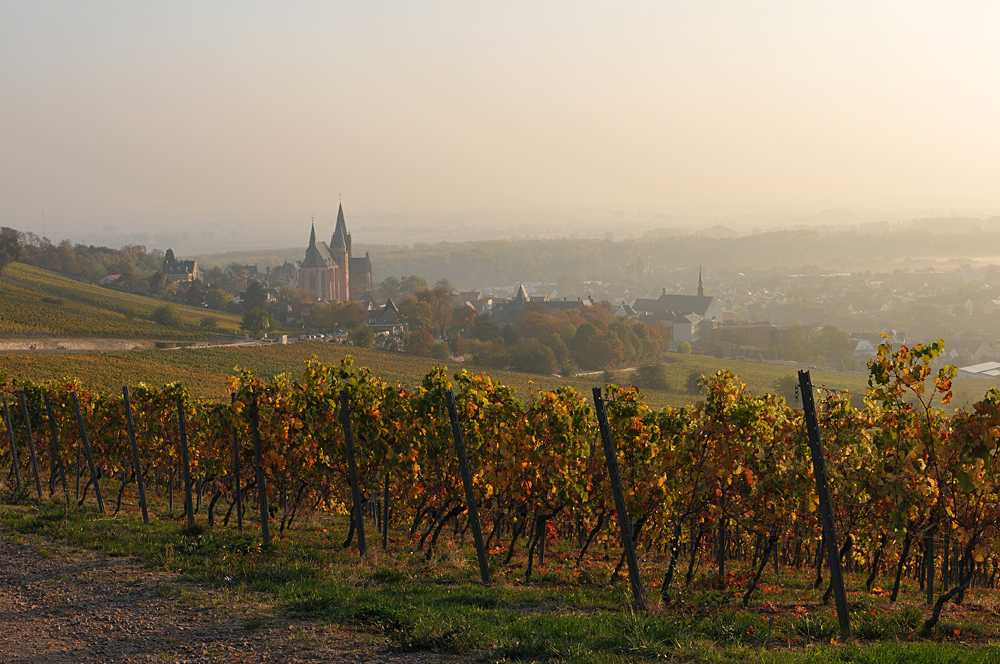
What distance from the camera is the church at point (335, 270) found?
171 meters

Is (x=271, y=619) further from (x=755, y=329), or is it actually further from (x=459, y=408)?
(x=755, y=329)

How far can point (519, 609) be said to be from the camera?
300 inches

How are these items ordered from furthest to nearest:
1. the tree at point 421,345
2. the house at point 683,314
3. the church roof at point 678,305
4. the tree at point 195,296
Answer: the church roof at point 678,305 < the house at point 683,314 < the tree at point 195,296 < the tree at point 421,345

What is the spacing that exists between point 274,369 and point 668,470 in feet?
197

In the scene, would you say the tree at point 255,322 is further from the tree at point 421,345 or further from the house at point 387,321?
the house at point 387,321

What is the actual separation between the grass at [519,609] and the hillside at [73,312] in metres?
66.7

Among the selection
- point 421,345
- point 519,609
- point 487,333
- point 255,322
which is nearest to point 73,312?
point 255,322

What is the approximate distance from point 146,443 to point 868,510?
622 inches

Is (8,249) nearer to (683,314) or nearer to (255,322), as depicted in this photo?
(255,322)

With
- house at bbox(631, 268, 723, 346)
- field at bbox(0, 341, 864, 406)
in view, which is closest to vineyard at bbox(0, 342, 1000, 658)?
field at bbox(0, 341, 864, 406)

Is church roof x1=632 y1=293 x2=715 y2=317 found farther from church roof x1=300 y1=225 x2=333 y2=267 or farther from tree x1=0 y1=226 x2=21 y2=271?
tree x1=0 y1=226 x2=21 y2=271

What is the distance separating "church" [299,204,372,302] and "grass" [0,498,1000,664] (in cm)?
15524

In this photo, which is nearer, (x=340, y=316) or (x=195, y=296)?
(x=340, y=316)

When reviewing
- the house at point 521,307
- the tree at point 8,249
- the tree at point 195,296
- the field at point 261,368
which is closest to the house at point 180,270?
the tree at point 195,296
